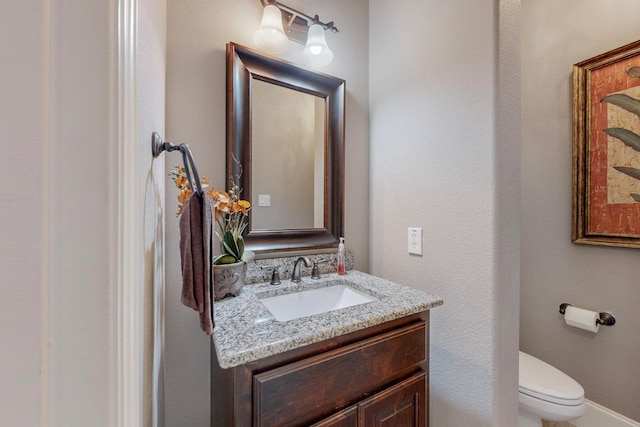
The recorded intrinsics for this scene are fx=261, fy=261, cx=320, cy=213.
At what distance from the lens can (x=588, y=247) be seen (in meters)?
1.60

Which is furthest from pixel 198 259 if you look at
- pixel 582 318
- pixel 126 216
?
pixel 582 318

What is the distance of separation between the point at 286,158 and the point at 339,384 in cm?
97

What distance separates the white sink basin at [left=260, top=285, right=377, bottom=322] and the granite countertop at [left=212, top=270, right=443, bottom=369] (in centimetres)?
3

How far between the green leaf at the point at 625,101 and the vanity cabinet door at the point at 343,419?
2055 millimetres

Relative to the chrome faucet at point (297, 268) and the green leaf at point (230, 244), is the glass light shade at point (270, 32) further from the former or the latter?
the chrome faucet at point (297, 268)

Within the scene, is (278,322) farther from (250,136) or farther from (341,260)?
(250,136)

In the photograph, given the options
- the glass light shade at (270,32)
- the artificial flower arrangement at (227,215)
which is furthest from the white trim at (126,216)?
the glass light shade at (270,32)

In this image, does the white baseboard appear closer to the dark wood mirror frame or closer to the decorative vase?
the dark wood mirror frame

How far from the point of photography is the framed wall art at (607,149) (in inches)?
56.0

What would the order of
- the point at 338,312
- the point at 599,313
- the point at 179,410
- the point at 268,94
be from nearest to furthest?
the point at 338,312, the point at 179,410, the point at 268,94, the point at 599,313

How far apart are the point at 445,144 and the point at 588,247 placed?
1.30 m
